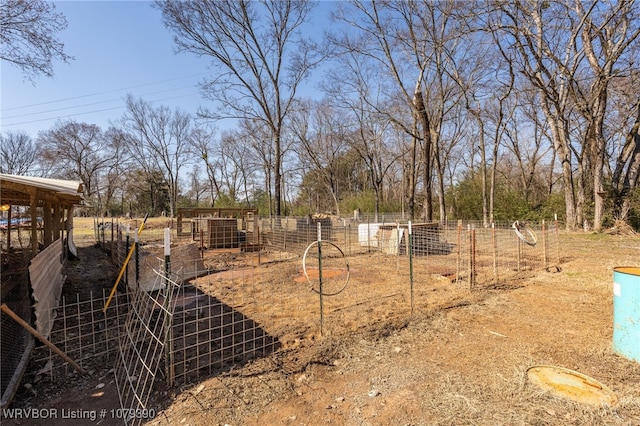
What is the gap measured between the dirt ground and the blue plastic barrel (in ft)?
0.45

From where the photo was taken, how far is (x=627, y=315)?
117 inches

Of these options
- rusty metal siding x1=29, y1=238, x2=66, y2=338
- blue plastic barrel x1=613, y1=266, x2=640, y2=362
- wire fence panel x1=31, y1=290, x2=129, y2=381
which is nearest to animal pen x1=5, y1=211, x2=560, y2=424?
wire fence panel x1=31, y1=290, x2=129, y2=381

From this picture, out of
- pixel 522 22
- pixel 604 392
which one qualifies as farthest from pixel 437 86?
pixel 604 392

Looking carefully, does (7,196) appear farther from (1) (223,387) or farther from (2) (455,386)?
(2) (455,386)

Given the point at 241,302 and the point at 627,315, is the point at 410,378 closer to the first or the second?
the point at 627,315

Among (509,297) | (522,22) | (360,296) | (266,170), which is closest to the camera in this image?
(509,297)

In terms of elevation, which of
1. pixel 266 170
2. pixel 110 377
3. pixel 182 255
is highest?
pixel 266 170

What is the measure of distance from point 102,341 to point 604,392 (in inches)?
203

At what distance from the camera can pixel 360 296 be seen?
18.3 ft

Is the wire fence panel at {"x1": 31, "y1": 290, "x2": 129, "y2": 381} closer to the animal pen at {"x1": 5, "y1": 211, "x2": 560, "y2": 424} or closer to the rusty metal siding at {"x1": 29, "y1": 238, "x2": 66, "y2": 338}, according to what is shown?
the animal pen at {"x1": 5, "y1": 211, "x2": 560, "y2": 424}

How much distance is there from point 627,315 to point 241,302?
4.89m

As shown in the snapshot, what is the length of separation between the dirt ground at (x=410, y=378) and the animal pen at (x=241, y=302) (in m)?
0.19

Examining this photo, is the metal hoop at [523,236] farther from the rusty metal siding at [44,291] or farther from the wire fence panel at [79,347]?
the rusty metal siding at [44,291]

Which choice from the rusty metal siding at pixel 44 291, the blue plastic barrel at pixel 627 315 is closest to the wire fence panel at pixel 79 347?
the rusty metal siding at pixel 44 291
